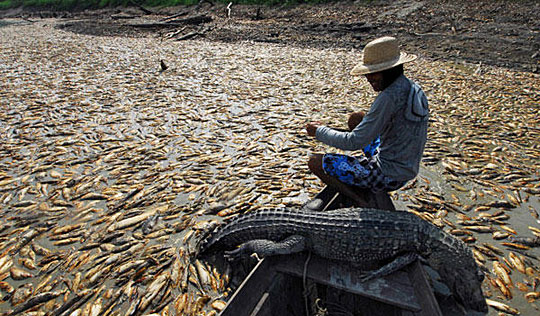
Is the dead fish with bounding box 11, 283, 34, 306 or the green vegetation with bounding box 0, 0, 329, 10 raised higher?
the green vegetation with bounding box 0, 0, 329, 10

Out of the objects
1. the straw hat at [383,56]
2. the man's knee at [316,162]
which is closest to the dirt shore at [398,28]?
the straw hat at [383,56]

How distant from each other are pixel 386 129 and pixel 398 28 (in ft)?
43.7

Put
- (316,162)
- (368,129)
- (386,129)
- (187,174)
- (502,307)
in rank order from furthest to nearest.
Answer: (187,174) < (316,162) < (386,129) < (368,129) < (502,307)

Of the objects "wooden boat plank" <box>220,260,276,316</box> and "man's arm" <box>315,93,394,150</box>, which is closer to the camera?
"wooden boat plank" <box>220,260,276,316</box>

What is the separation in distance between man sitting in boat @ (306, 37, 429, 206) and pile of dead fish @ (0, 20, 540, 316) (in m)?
1.07

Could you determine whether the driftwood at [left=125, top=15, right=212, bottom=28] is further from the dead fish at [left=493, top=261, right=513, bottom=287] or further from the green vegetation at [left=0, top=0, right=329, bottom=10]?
the dead fish at [left=493, top=261, right=513, bottom=287]

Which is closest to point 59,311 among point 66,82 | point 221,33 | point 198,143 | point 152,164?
point 152,164

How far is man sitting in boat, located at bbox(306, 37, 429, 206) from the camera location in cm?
270

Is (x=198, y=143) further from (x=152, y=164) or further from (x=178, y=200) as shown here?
(x=178, y=200)

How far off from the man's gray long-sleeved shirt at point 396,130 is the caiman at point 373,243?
0.54 m

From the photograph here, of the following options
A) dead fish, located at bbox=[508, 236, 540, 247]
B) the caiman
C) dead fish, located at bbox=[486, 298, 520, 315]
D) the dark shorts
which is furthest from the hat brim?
dead fish, located at bbox=[508, 236, 540, 247]

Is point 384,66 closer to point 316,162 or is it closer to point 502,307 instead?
point 316,162

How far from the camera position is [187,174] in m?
4.65

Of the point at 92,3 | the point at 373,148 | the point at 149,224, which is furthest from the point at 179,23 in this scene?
the point at 92,3
